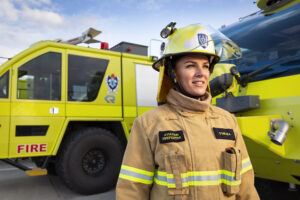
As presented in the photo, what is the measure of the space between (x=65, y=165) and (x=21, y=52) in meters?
1.83

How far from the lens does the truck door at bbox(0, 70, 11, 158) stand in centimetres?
349

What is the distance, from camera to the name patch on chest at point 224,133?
4.54 ft

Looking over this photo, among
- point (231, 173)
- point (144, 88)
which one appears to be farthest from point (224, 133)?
point (144, 88)

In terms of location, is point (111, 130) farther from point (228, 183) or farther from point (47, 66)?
point (228, 183)

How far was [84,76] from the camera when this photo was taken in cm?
431

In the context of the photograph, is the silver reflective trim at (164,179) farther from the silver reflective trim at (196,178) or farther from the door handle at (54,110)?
the door handle at (54,110)

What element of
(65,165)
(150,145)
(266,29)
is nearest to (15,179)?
(65,165)

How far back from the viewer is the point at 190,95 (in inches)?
59.9

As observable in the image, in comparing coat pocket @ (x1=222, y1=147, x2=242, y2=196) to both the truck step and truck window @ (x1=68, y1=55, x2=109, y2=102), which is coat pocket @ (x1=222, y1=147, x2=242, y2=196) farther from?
truck window @ (x1=68, y1=55, x2=109, y2=102)

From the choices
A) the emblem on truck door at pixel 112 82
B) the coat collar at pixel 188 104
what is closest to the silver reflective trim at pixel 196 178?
the coat collar at pixel 188 104

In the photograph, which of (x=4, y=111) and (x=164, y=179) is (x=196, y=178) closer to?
(x=164, y=179)

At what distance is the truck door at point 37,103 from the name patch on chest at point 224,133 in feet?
10.1

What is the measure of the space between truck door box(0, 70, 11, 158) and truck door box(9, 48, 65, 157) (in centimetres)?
6

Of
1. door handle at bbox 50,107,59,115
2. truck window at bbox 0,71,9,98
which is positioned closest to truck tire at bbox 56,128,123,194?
door handle at bbox 50,107,59,115
